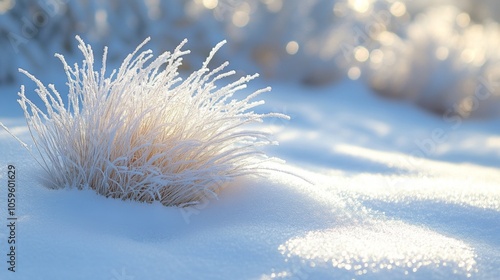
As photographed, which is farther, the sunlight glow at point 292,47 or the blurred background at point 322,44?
the sunlight glow at point 292,47

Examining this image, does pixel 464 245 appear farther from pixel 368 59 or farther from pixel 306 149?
pixel 368 59

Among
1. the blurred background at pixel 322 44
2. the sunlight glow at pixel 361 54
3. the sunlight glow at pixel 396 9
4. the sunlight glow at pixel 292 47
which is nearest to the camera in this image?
the blurred background at pixel 322 44

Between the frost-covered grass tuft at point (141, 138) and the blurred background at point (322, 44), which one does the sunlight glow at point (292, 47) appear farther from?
the frost-covered grass tuft at point (141, 138)

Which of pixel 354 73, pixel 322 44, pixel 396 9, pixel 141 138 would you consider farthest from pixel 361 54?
pixel 141 138

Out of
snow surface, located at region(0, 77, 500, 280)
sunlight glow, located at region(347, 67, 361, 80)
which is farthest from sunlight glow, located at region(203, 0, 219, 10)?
snow surface, located at region(0, 77, 500, 280)

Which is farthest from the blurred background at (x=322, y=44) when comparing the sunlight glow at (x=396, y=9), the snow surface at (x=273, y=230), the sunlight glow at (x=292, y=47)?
the snow surface at (x=273, y=230)

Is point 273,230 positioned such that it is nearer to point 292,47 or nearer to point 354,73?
point 292,47

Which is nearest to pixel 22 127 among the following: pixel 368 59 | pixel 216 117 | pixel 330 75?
pixel 216 117
